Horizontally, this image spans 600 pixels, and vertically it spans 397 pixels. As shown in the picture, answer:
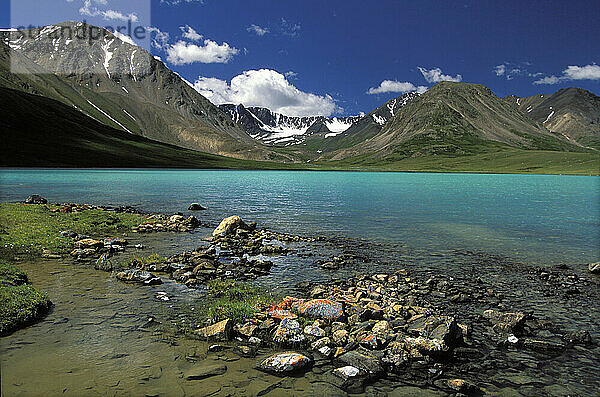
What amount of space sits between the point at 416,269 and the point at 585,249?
16846 mm

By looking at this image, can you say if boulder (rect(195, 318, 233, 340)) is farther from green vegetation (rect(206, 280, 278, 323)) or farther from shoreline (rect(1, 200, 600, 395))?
green vegetation (rect(206, 280, 278, 323))

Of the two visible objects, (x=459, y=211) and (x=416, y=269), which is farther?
(x=459, y=211)

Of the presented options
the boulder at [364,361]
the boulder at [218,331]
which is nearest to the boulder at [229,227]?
the boulder at [218,331]

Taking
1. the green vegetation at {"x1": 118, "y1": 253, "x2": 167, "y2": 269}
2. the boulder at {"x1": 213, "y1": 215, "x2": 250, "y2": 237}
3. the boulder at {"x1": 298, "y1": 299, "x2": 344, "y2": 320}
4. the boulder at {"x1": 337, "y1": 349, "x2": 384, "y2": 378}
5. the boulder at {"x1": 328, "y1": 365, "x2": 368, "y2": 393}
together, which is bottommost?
the boulder at {"x1": 328, "y1": 365, "x2": 368, "y2": 393}

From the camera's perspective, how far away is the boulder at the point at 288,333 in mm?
11516

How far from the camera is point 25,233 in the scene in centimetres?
2642

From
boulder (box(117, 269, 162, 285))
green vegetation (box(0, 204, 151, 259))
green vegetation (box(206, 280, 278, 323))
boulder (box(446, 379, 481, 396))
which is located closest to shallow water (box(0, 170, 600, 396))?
boulder (box(117, 269, 162, 285))

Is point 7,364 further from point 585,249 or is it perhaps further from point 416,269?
point 585,249

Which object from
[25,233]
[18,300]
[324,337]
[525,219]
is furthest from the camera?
[525,219]

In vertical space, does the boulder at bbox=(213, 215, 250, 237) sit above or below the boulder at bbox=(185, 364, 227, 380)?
above

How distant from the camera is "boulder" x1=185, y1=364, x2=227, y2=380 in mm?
9469

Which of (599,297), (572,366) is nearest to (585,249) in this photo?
(599,297)

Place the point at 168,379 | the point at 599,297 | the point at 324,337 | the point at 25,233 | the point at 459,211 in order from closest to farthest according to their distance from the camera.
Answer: the point at 168,379 < the point at 324,337 < the point at 599,297 < the point at 25,233 < the point at 459,211

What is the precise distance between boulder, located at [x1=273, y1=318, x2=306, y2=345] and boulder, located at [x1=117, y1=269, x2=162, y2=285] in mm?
8073
